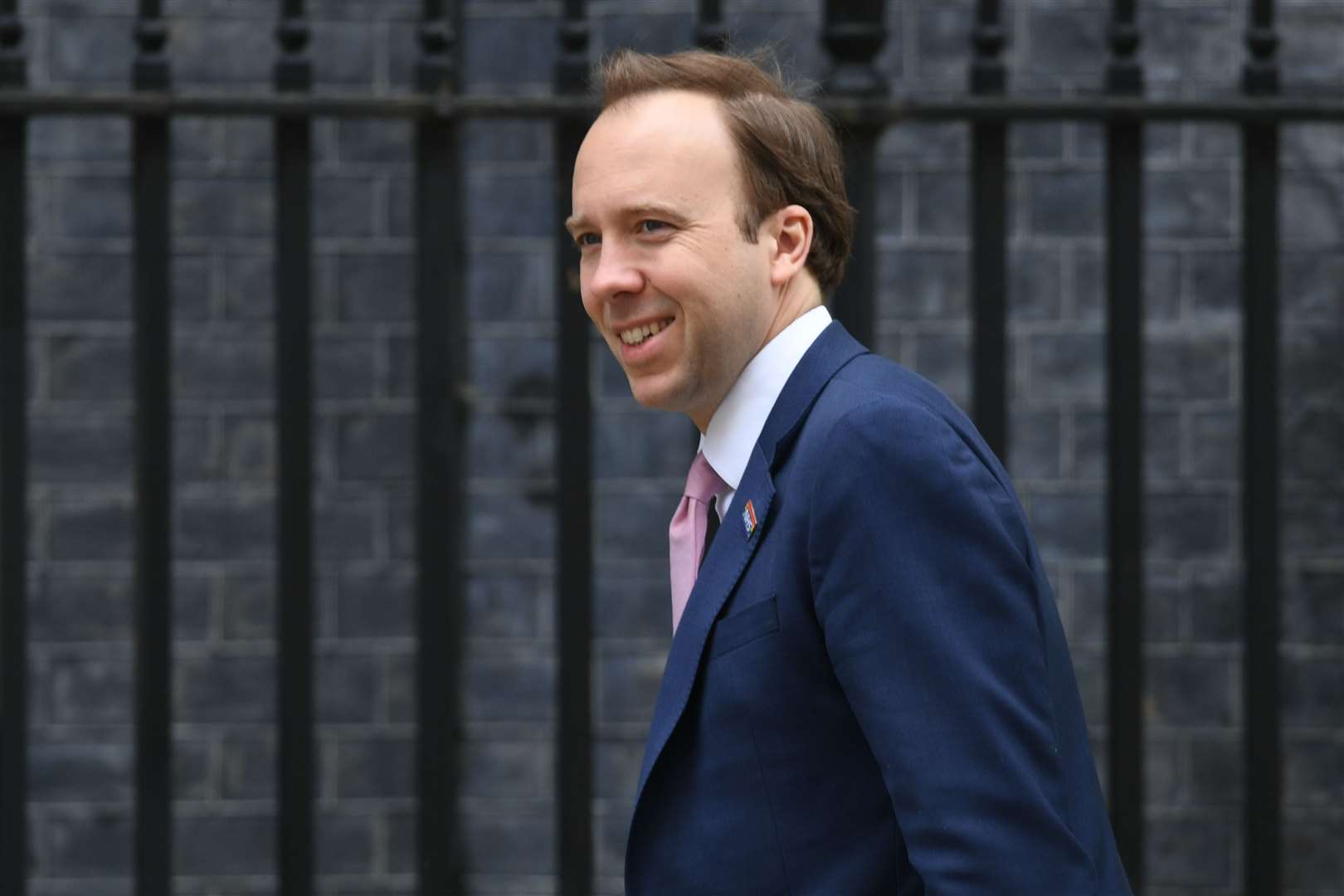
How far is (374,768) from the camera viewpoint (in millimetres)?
4531

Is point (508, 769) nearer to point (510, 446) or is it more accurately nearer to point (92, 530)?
point (510, 446)

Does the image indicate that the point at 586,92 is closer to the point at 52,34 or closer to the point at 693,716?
the point at 693,716

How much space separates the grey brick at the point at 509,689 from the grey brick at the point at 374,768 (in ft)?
0.60

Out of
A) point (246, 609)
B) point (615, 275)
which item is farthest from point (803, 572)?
point (246, 609)

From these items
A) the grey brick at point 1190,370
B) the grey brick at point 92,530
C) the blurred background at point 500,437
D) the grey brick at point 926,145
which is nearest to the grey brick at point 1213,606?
the blurred background at point 500,437

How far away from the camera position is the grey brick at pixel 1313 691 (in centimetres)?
445

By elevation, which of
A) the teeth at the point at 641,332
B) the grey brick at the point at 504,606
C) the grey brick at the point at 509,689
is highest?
the teeth at the point at 641,332

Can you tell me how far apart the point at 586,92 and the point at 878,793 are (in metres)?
1.57

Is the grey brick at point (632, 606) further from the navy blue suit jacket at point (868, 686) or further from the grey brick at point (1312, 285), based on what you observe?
the navy blue suit jacket at point (868, 686)

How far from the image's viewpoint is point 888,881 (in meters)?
1.68

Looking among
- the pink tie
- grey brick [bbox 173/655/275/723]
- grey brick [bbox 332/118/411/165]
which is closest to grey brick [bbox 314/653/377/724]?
grey brick [bbox 173/655/275/723]

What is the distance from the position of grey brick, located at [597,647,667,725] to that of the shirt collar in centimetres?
264

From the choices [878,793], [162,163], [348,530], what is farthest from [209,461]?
[878,793]

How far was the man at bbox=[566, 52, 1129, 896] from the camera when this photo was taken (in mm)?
1577
